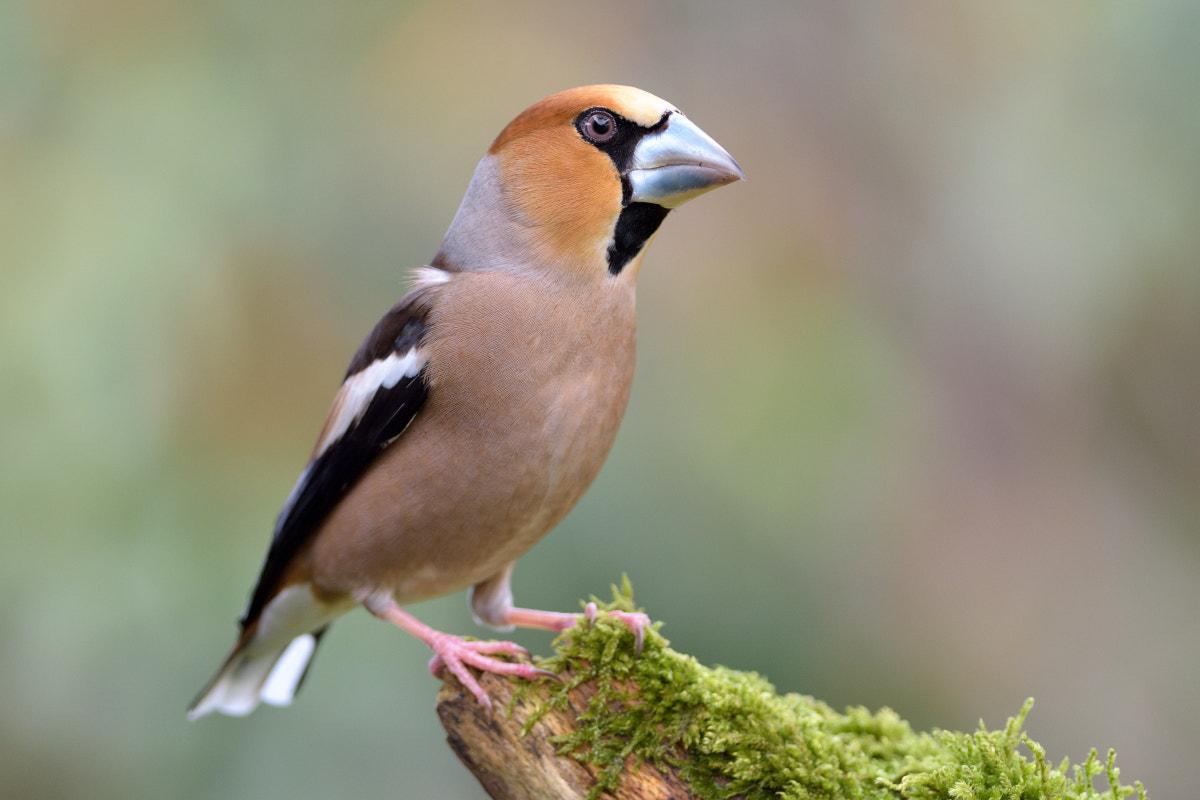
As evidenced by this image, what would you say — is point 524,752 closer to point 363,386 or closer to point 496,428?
point 496,428

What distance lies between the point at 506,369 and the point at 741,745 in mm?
1142

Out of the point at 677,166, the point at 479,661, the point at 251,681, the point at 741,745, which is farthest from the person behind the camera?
the point at 251,681

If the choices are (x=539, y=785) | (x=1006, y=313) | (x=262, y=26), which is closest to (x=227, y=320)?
(x=262, y=26)

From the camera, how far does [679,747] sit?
97.2 inches

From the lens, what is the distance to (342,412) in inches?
125

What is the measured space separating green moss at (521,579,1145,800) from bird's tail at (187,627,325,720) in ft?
5.36

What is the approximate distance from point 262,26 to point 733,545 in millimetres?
3609

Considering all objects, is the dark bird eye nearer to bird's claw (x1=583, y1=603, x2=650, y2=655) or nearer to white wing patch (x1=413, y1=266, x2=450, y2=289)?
white wing patch (x1=413, y1=266, x2=450, y2=289)

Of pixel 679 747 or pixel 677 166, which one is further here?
pixel 677 166

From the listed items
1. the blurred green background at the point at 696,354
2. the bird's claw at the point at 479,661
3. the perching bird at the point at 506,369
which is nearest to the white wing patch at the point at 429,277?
the perching bird at the point at 506,369

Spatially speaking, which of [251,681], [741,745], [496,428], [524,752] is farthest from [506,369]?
[251,681]

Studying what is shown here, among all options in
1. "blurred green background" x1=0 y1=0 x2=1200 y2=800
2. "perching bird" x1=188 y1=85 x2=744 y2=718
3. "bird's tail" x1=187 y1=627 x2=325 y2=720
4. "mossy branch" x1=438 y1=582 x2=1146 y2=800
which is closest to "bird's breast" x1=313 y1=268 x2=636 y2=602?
"perching bird" x1=188 y1=85 x2=744 y2=718

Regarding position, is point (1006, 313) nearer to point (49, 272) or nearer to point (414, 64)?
point (414, 64)

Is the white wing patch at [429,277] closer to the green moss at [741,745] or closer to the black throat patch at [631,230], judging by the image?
the black throat patch at [631,230]
